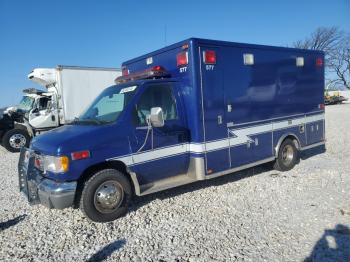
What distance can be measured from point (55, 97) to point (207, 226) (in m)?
11.5

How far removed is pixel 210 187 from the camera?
257 inches

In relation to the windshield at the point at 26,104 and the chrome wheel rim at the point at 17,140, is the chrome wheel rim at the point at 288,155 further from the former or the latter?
the windshield at the point at 26,104

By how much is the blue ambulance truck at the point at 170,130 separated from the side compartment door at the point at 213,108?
18 mm

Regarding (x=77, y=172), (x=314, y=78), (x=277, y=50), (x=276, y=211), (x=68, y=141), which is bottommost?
(x=276, y=211)

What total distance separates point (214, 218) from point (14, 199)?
13.7 feet

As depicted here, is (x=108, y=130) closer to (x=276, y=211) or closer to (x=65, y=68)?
(x=276, y=211)

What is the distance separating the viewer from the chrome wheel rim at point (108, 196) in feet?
15.9

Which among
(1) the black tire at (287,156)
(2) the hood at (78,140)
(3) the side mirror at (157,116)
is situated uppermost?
(3) the side mirror at (157,116)

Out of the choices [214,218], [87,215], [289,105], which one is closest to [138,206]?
[87,215]

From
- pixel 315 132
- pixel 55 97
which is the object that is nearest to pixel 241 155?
pixel 315 132

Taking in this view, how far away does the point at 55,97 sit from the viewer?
558 inches

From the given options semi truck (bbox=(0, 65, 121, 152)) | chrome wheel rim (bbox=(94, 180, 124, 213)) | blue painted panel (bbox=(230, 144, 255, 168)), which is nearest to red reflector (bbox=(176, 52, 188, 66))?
blue painted panel (bbox=(230, 144, 255, 168))

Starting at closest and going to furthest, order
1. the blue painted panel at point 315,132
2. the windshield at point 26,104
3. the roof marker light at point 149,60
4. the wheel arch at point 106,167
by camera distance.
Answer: the wheel arch at point 106,167, the roof marker light at point 149,60, the blue painted panel at point 315,132, the windshield at point 26,104

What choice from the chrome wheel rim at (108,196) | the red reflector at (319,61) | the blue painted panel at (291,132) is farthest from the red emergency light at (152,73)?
the red reflector at (319,61)
